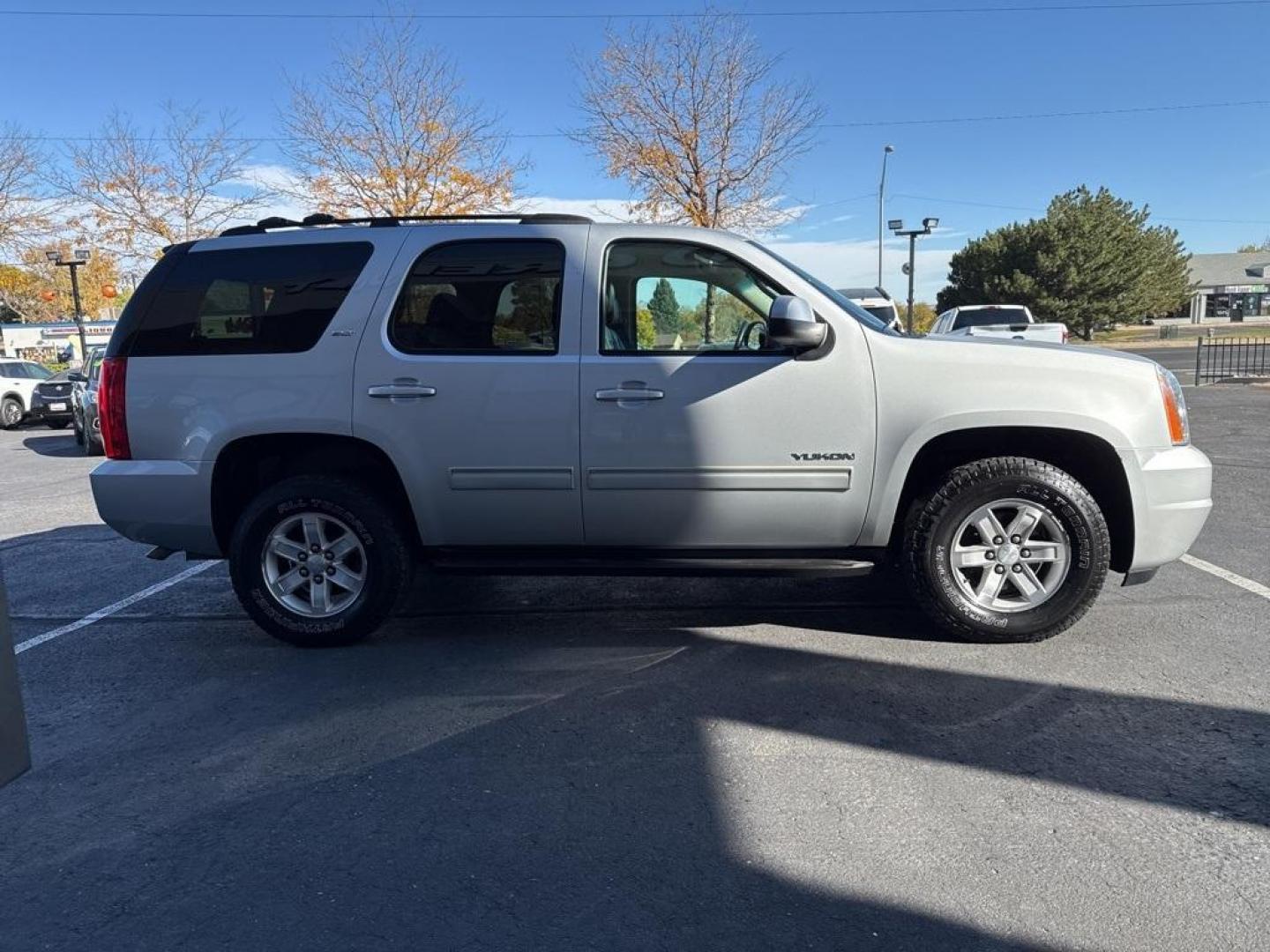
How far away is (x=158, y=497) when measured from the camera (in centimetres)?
441

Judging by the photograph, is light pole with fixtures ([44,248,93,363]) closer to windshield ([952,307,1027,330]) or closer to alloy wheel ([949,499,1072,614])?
windshield ([952,307,1027,330])

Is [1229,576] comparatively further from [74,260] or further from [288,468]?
[74,260]

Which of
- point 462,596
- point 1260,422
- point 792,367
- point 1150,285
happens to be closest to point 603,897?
point 792,367

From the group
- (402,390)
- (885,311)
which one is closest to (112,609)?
(402,390)

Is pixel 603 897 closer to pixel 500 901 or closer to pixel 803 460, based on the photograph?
pixel 500 901

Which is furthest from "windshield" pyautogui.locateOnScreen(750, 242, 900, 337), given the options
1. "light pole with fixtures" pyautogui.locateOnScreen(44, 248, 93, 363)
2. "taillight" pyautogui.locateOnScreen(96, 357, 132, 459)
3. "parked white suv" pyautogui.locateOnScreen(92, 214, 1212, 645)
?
"light pole with fixtures" pyautogui.locateOnScreen(44, 248, 93, 363)

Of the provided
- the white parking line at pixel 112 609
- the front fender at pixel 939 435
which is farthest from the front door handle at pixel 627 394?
the white parking line at pixel 112 609

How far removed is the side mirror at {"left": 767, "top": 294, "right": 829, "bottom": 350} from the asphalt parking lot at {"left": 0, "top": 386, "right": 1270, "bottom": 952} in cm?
152

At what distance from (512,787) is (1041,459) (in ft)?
9.82

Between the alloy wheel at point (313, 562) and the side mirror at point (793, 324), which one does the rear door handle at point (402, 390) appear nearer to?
the alloy wheel at point (313, 562)

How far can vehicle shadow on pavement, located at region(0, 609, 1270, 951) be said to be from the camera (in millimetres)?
2426

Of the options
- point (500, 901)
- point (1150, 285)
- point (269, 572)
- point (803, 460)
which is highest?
point (1150, 285)

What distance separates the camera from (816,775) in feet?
10.3

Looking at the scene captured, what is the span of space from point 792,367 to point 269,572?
2819 millimetres
